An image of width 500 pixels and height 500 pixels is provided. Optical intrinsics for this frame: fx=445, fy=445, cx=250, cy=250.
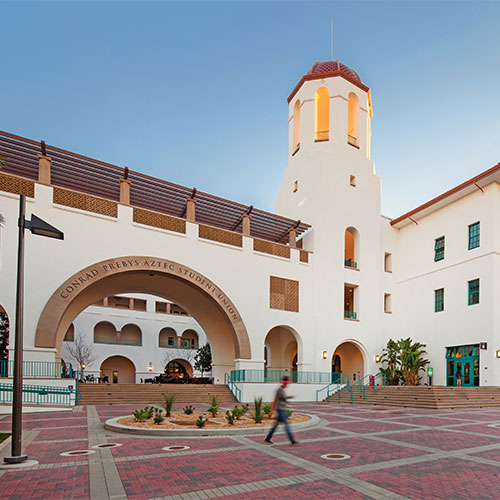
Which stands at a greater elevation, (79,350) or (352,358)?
(352,358)

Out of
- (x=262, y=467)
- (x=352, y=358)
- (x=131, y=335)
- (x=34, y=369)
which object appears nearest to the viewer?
(x=262, y=467)

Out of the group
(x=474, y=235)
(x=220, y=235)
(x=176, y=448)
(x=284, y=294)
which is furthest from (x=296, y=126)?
(x=176, y=448)

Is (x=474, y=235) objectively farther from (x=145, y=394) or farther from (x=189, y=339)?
(x=189, y=339)

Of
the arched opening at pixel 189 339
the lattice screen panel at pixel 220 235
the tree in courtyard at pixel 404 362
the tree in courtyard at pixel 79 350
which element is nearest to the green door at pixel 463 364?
the tree in courtyard at pixel 404 362

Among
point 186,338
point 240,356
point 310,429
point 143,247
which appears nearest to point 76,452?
point 310,429

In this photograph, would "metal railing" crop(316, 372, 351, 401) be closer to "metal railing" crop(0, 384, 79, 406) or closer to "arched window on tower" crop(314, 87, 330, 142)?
"metal railing" crop(0, 384, 79, 406)

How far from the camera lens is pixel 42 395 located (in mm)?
17469

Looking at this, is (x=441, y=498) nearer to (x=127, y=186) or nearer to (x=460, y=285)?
(x=127, y=186)

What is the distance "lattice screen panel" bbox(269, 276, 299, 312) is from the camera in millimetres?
26375

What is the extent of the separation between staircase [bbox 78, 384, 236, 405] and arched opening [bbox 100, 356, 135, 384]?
991 inches

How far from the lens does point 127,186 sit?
22422mm

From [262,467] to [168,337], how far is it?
43.4 metres

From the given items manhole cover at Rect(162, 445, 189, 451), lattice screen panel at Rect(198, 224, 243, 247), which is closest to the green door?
lattice screen panel at Rect(198, 224, 243, 247)

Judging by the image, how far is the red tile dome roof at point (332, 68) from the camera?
107 ft
